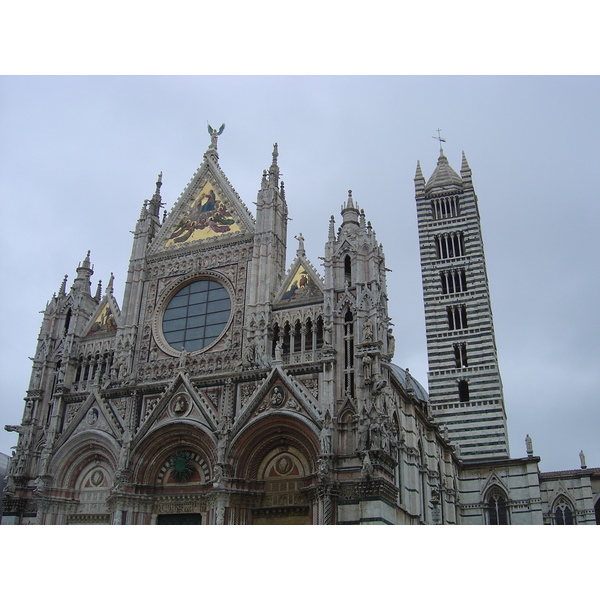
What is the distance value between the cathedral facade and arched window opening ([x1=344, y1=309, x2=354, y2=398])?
0.23ft

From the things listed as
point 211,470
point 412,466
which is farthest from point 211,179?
point 412,466

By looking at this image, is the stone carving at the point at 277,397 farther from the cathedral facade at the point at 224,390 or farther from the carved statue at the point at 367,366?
the carved statue at the point at 367,366

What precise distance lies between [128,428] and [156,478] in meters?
2.15

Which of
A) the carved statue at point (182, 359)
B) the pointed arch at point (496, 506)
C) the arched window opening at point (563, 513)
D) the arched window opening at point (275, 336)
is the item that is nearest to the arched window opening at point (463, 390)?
the pointed arch at point (496, 506)

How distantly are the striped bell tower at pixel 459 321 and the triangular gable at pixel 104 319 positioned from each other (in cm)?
2118

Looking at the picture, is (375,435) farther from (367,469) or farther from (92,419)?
(92,419)

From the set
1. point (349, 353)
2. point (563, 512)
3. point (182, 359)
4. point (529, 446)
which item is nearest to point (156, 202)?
point (182, 359)

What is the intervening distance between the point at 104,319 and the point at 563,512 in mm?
28543

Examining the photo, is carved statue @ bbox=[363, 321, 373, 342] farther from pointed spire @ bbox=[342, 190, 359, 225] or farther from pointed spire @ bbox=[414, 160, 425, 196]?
pointed spire @ bbox=[414, 160, 425, 196]

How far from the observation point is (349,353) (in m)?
21.8

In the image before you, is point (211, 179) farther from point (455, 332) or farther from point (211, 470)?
point (455, 332)

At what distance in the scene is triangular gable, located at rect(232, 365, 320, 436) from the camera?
21281 mm

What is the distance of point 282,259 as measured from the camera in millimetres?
26344

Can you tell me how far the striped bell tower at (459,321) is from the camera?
3900 centimetres
